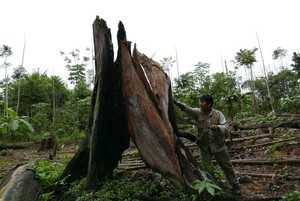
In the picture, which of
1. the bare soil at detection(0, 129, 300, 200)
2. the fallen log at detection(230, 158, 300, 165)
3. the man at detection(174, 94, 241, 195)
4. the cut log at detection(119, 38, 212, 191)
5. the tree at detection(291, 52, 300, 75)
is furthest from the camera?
the tree at detection(291, 52, 300, 75)

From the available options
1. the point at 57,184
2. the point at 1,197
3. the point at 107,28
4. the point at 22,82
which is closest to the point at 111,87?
the point at 107,28

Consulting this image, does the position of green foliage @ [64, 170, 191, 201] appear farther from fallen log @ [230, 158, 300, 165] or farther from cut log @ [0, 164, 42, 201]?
fallen log @ [230, 158, 300, 165]

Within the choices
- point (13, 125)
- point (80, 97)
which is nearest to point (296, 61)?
point (80, 97)

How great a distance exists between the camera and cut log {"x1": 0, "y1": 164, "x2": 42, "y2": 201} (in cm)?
432

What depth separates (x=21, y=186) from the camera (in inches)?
182

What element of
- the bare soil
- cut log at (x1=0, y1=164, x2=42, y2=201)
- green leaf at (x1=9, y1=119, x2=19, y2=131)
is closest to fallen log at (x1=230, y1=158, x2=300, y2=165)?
the bare soil

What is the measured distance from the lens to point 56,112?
21.9 m

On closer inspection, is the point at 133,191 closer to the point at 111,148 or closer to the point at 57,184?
the point at 111,148

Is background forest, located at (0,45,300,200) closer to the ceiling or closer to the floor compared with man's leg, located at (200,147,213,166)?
closer to the ceiling

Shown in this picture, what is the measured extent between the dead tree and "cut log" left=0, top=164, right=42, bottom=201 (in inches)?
23.7

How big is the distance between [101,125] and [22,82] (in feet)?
68.9

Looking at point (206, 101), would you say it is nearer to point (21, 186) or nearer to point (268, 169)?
point (268, 169)

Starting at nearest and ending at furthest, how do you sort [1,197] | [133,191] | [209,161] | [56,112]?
1. [1,197]
2. [133,191]
3. [209,161]
4. [56,112]

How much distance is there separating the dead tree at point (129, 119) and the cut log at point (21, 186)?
1.98 feet
